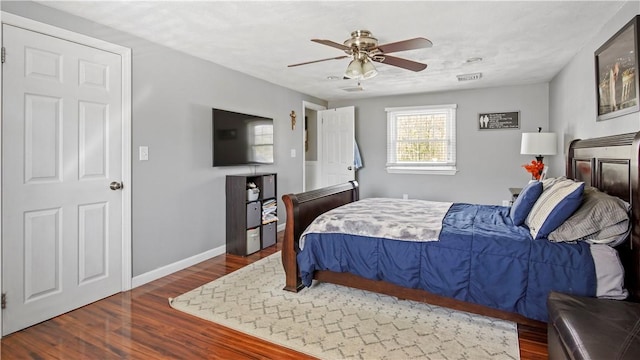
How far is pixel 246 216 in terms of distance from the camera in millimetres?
4066

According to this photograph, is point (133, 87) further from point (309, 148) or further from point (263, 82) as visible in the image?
point (309, 148)

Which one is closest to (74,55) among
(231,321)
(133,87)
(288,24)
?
(133,87)

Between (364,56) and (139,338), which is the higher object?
(364,56)

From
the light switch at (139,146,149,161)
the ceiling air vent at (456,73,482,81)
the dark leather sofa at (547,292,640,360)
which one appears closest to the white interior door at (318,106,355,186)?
the ceiling air vent at (456,73,482,81)

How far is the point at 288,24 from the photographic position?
2.84 metres

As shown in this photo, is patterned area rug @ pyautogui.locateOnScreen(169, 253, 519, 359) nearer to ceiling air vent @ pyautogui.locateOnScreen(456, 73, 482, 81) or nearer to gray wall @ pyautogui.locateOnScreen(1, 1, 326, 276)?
gray wall @ pyautogui.locateOnScreen(1, 1, 326, 276)

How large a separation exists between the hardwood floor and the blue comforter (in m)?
0.35

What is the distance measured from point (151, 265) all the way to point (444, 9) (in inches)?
133

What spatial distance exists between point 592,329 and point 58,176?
11.0ft

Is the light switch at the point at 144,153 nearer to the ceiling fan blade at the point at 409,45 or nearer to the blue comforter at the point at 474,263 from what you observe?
the blue comforter at the point at 474,263

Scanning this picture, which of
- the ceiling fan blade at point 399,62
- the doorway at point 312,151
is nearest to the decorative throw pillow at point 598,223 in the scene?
the ceiling fan blade at point 399,62

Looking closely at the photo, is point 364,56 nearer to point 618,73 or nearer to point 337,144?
point 618,73

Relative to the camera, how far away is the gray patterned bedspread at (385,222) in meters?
2.54

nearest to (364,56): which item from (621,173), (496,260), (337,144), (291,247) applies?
(291,247)
